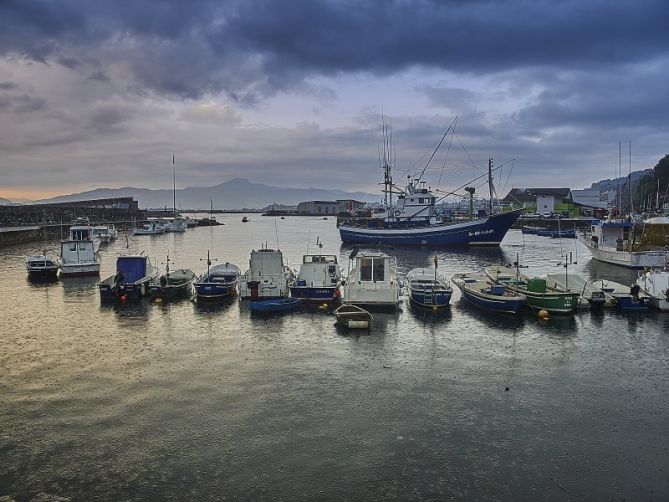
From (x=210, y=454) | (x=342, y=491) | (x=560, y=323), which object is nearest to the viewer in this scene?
(x=342, y=491)

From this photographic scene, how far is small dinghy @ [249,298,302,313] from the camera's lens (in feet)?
90.2

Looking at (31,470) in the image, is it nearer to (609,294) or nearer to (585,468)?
(585,468)

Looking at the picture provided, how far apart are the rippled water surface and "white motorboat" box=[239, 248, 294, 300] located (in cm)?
396

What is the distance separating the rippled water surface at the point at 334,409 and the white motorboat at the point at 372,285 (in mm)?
2283

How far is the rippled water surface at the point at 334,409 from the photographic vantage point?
10883mm

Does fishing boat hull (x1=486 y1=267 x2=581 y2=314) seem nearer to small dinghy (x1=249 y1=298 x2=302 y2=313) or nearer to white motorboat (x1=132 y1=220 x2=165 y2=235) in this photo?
small dinghy (x1=249 y1=298 x2=302 y2=313)

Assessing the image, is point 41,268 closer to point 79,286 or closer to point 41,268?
point 41,268

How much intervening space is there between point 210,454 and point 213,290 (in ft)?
63.5

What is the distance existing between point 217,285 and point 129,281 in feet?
21.9

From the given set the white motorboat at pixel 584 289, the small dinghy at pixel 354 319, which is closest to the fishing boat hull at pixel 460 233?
the white motorboat at pixel 584 289

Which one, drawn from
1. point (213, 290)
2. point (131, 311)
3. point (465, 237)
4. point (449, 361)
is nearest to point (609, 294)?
point (449, 361)

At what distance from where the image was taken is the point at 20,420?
541 inches

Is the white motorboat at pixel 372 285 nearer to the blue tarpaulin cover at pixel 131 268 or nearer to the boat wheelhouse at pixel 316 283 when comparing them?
the boat wheelhouse at pixel 316 283

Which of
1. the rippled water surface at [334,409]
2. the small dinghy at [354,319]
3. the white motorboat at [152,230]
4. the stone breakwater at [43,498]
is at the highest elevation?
the white motorboat at [152,230]
